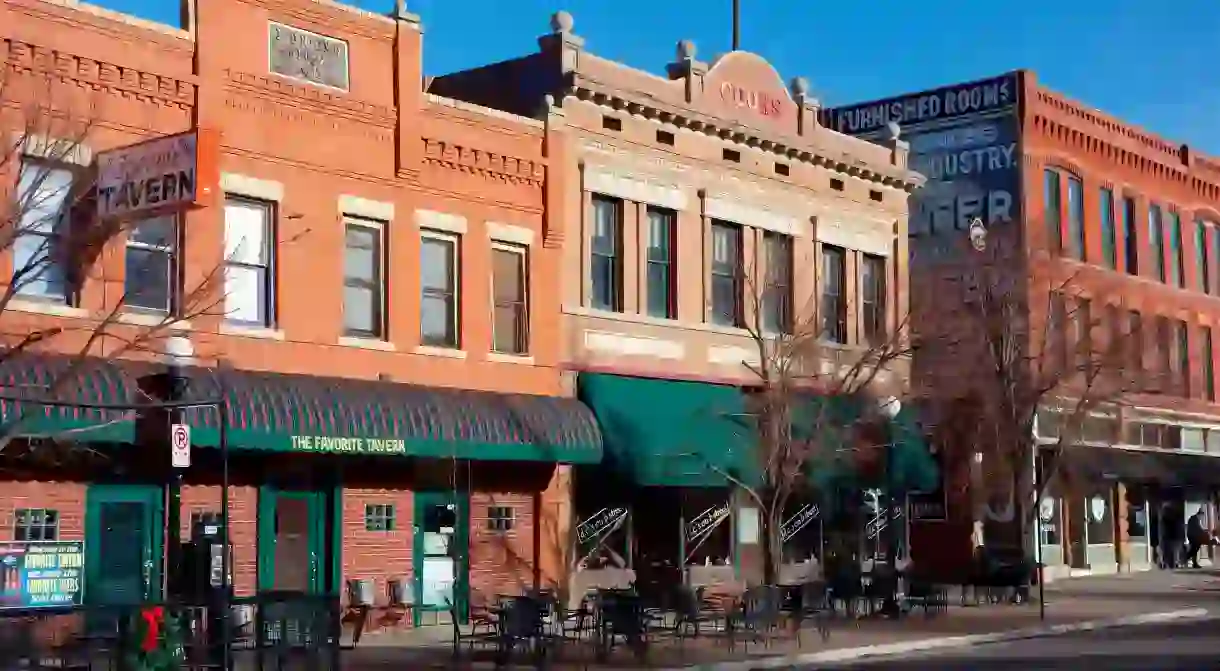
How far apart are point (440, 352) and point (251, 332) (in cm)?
351

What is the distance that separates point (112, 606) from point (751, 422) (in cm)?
1539

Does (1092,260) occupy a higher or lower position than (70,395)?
higher

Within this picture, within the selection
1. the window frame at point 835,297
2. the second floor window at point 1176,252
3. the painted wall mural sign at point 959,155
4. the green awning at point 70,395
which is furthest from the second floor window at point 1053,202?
the green awning at point 70,395

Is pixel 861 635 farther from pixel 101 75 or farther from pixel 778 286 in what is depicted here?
pixel 101 75

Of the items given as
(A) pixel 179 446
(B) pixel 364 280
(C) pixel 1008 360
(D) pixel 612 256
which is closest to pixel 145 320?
(A) pixel 179 446

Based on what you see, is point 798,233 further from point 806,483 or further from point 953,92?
point 953,92

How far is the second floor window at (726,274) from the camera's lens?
28.8m

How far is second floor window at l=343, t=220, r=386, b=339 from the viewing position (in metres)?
22.5

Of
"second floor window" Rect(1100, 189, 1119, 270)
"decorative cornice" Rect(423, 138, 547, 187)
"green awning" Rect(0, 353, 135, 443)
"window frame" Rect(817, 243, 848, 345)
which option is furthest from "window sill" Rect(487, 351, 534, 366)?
"second floor window" Rect(1100, 189, 1119, 270)

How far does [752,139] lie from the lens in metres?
29.4

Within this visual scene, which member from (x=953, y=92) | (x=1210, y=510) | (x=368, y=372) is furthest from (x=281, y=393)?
(x=1210, y=510)

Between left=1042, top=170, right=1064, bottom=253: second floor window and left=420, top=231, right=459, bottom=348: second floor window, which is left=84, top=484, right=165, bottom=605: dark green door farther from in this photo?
left=1042, top=170, right=1064, bottom=253: second floor window

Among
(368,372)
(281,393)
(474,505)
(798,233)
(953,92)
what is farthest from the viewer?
(953,92)

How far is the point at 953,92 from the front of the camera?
40750 mm
